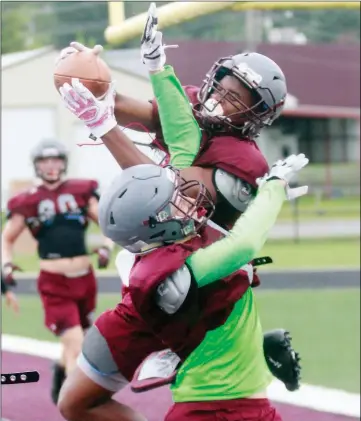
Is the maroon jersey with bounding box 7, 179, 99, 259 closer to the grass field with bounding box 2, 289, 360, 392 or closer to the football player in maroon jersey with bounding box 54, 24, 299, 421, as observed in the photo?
the grass field with bounding box 2, 289, 360, 392

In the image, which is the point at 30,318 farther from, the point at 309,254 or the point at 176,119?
the point at 176,119

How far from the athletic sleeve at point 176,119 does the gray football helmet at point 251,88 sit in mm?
97

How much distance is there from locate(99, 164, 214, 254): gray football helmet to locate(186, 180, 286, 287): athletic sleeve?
86 mm

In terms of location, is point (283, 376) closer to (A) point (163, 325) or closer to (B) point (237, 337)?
(B) point (237, 337)

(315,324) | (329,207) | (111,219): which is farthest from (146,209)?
(329,207)

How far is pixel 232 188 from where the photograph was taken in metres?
3.13

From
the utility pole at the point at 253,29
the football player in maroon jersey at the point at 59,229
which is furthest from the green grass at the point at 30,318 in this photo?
the utility pole at the point at 253,29

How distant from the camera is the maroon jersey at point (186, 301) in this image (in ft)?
8.99

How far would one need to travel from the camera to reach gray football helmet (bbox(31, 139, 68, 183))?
5.68m

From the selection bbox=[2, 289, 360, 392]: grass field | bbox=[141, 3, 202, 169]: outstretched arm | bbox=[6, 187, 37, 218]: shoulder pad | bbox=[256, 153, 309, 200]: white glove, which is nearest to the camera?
bbox=[256, 153, 309, 200]: white glove

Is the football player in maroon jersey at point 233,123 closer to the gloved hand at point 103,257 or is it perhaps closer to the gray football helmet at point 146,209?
the gray football helmet at point 146,209

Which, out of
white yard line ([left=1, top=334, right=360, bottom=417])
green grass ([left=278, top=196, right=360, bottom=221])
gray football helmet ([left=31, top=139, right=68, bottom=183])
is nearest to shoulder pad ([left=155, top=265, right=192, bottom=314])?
white yard line ([left=1, top=334, right=360, bottom=417])

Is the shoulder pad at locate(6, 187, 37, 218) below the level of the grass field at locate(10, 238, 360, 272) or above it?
above

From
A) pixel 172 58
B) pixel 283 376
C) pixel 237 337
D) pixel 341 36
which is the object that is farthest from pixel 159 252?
pixel 341 36
